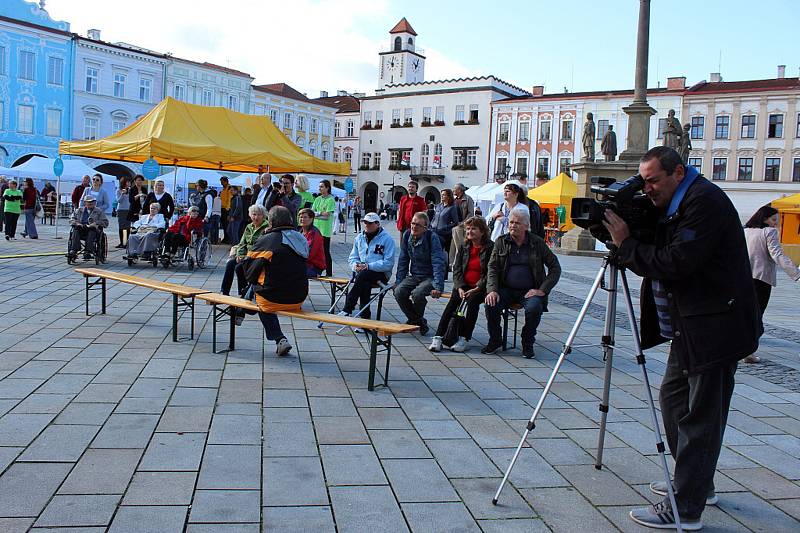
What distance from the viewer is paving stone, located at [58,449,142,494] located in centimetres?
370

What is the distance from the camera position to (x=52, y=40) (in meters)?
48.7

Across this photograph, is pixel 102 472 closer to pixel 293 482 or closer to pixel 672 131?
pixel 293 482

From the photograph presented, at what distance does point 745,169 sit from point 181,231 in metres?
50.4

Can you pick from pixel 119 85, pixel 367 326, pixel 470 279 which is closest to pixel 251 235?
pixel 470 279

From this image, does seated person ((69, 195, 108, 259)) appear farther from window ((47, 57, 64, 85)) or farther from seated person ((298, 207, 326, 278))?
window ((47, 57, 64, 85))

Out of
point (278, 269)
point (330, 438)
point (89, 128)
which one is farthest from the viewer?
point (89, 128)

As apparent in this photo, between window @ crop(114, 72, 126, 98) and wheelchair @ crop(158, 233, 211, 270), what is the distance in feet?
141

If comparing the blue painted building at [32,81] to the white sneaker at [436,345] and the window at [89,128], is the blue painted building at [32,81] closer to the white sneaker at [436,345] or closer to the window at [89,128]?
the window at [89,128]

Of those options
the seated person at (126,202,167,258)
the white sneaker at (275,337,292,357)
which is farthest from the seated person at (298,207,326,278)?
the seated person at (126,202,167,258)

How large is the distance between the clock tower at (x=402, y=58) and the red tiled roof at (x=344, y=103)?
5.27m

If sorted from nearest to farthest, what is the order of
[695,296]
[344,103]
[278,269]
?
1. [695,296]
2. [278,269]
3. [344,103]

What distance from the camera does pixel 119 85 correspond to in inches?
2082

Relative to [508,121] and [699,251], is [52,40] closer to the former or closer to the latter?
[508,121]

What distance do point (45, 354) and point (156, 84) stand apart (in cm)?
5297
